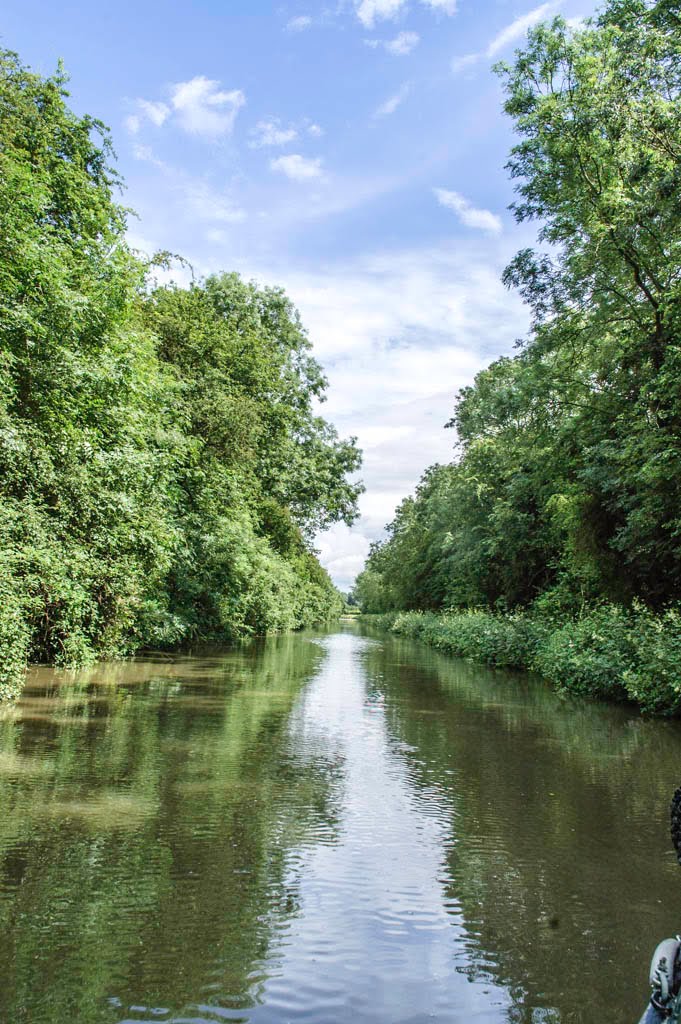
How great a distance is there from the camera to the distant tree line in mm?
11789

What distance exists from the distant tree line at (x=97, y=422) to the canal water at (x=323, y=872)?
4.05 m

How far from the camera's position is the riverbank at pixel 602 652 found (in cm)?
1335

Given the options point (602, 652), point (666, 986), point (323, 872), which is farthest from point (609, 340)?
point (666, 986)

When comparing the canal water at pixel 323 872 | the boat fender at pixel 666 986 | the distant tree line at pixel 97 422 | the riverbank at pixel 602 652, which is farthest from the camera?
the riverbank at pixel 602 652

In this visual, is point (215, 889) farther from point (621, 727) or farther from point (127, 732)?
point (621, 727)

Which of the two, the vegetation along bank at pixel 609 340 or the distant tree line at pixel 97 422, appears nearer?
the distant tree line at pixel 97 422

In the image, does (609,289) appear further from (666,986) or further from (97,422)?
(666,986)

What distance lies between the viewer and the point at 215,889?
4355 millimetres

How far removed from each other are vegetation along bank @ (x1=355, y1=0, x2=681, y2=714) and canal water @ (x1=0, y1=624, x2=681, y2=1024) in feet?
21.6

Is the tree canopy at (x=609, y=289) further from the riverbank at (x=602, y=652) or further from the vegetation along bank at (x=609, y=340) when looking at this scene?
the riverbank at (x=602, y=652)

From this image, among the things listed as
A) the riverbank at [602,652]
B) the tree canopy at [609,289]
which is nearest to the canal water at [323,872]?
the riverbank at [602,652]

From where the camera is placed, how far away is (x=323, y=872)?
4840mm

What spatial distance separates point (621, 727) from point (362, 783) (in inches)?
251

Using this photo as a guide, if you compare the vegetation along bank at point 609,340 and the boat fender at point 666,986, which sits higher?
the vegetation along bank at point 609,340
